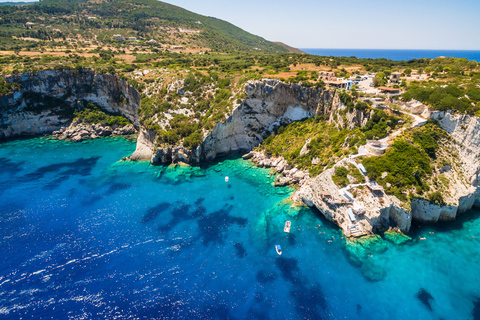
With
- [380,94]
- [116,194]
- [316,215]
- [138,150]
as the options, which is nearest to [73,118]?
[138,150]

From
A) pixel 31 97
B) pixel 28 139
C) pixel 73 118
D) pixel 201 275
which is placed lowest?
pixel 201 275

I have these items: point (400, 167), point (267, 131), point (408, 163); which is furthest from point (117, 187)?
point (408, 163)

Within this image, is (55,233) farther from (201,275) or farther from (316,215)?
(316,215)

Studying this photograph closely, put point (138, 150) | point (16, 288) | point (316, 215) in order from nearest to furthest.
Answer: point (16, 288) → point (316, 215) → point (138, 150)

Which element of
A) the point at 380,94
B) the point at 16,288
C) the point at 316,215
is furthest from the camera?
the point at 380,94

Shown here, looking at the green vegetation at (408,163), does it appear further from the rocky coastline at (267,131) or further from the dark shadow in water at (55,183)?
the dark shadow in water at (55,183)

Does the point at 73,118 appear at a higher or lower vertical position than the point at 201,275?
higher

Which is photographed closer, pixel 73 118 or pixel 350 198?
pixel 350 198
